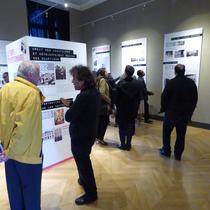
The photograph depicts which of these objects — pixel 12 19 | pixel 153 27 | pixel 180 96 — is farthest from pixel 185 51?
pixel 12 19

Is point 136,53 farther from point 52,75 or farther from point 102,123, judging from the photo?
point 52,75

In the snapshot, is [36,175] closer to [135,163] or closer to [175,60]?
[135,163]

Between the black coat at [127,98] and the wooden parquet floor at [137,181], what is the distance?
696 millimetres

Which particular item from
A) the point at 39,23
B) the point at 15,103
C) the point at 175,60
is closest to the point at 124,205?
the point at 15,103

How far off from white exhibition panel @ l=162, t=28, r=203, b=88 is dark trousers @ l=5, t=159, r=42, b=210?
3815mm

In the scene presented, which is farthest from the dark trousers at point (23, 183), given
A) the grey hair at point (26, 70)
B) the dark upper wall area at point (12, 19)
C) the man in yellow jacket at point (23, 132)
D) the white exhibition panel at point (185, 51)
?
the dark upper wall area at point (12, 19)

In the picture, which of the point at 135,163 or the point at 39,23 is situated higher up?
the point at 39,23

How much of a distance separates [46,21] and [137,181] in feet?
22.1

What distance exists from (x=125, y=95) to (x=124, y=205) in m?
1.73

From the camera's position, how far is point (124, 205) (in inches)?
85.9

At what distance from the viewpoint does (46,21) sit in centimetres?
734

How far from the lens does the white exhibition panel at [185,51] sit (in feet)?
16.0

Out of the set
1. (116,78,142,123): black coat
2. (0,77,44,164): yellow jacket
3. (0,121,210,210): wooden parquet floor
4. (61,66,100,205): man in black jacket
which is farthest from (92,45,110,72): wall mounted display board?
(0,77,44,164): yellow jacket

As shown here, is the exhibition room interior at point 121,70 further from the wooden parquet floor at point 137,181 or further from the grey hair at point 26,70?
the grey hair at point 26,70
